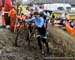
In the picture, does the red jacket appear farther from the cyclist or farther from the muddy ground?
the cyclist

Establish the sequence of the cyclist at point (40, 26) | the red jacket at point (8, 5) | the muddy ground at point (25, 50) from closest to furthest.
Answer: the muddy ground at point (25, 50)
the cyclist at point (40, 26)
the red jacket at point (8, 5)

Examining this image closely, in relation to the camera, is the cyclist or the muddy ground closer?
the muddy ground

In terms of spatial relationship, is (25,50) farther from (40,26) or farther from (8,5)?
(8,5)

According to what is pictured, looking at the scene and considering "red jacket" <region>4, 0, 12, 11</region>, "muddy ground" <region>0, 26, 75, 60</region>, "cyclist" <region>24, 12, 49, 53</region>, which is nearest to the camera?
"muddy ground" <region>0, 26, 75, 60</region>

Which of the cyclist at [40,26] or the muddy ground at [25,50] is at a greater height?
the cyclist at [40,26]

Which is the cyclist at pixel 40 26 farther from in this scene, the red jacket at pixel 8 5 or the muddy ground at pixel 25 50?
the red jacket at pixel 8 5

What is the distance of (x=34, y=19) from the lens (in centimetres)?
1110

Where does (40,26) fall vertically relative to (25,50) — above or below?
above

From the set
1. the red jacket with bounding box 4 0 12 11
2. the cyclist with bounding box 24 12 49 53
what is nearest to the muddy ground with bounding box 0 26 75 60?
the cyclist with bounding box 24 12 49 53

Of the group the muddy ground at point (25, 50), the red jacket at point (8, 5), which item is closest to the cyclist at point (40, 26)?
the muddy ground at point (25, 50)

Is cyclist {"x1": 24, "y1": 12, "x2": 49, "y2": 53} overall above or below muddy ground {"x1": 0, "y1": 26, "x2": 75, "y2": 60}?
above

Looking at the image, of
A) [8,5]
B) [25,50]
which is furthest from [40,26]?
[8,5]

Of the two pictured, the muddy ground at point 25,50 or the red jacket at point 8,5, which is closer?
the muddy ground at point 25,50

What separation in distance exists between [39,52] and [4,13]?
4.79 m
